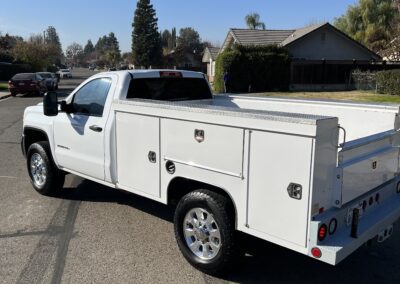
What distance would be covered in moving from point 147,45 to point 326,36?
50660 millimetres

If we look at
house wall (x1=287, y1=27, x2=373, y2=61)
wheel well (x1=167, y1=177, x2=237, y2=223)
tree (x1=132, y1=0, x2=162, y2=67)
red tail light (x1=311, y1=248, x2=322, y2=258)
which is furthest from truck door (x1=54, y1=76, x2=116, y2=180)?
tree (x1=132, y1=0, x2=162, y2=67)

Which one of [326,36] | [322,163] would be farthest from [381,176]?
[326,36]

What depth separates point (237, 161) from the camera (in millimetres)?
3766

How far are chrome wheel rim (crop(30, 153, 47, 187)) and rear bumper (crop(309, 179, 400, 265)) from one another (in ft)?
14.4

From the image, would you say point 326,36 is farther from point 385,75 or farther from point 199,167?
point 199,167

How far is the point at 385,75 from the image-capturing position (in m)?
26.8

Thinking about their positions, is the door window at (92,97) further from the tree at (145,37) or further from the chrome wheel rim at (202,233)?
the tree at (145,37)

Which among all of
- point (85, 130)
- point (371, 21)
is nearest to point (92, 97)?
point (85, 130)

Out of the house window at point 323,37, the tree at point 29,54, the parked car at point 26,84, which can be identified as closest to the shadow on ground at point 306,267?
the parked car at point 26,84

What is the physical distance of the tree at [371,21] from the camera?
2142 inches

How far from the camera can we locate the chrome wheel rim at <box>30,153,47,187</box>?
6505mm

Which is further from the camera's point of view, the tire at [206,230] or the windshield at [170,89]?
the windshield at [170,89]

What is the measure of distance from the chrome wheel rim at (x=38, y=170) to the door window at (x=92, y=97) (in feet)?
4.00

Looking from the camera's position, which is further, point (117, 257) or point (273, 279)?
point (117, 257)
